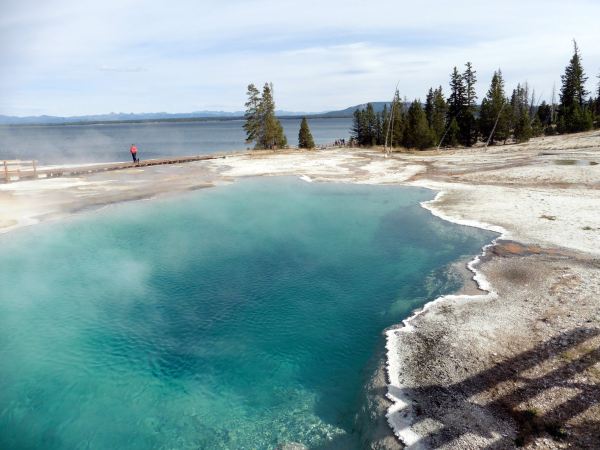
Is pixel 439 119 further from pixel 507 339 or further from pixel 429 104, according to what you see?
pixel 507 339

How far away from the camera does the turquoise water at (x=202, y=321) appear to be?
10453 mm

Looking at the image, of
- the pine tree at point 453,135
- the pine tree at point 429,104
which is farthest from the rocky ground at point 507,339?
the pine tree at point 429,104

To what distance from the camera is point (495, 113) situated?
7212cm

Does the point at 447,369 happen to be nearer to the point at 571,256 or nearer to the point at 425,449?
the point at 425,449

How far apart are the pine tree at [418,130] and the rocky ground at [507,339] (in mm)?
41685

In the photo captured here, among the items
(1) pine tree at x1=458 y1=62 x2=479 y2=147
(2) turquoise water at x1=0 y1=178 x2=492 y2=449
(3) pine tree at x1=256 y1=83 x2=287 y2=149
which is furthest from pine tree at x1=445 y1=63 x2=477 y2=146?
(2) turquoise water at x1=0 y1=178 x2=492 y2=449

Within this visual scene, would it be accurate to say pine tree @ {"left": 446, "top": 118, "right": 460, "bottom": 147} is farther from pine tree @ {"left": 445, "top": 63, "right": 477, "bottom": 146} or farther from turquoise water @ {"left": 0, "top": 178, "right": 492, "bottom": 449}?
turquoise water @ {"left": 0, "top": 178, "right": 492, "bottom": 449}

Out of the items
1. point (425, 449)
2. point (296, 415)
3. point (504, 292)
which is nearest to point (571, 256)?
point (504, 292)

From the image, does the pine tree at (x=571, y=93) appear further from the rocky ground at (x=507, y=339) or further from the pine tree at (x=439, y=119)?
the rocky ground at (x=507, y=339)

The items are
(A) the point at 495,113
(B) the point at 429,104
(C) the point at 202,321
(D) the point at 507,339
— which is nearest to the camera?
(D) the point at 507,339

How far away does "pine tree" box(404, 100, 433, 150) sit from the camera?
72688mm

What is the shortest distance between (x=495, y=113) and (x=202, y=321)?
7274 centimetres

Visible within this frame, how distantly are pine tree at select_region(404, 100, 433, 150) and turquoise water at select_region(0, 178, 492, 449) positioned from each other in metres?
49.0

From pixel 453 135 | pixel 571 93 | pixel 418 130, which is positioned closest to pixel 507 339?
pixel 418 130
